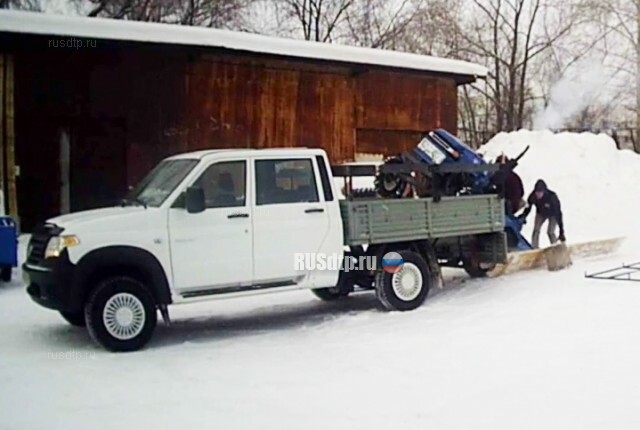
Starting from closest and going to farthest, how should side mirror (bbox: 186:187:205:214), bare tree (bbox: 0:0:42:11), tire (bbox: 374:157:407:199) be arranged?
side mirror (bbox: 186:187:205:214)
tire (bbox: 374:157:407:199)
bare tree (bbox: 0:0:42:11)

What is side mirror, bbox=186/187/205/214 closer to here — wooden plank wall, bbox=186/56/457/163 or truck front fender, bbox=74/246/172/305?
truck front fender, bbox=74/246/172/305

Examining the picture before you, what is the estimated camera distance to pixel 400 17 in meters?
34.3

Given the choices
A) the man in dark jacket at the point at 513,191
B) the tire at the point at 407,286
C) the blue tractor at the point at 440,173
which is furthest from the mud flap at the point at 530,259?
the tire at the point at 407,286

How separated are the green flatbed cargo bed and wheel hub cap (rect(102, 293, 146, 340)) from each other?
2.64 metres

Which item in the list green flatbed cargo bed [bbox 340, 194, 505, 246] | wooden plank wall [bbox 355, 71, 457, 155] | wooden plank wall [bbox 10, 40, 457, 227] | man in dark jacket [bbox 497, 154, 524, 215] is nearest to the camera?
green flatbed cargo bed [bbox 340, 194, 505, 246]

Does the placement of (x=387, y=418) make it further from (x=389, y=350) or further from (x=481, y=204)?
(x=481, y=204)

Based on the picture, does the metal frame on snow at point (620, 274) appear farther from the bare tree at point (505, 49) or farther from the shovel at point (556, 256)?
the bare tree at point (505, 49)

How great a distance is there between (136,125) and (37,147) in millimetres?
2128

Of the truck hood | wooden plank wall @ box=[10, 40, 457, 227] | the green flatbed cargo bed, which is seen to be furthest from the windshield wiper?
wooden plank wall @ box=[10, 40, 457, 227]

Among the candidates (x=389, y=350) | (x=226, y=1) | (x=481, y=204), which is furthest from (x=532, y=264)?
A: (x=226, y=1)

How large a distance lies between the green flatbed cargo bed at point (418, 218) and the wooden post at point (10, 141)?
900 centimetres

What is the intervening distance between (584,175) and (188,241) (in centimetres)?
1643

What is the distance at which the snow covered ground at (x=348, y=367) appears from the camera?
19.6 ft

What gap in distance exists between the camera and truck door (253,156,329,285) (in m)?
8.98
